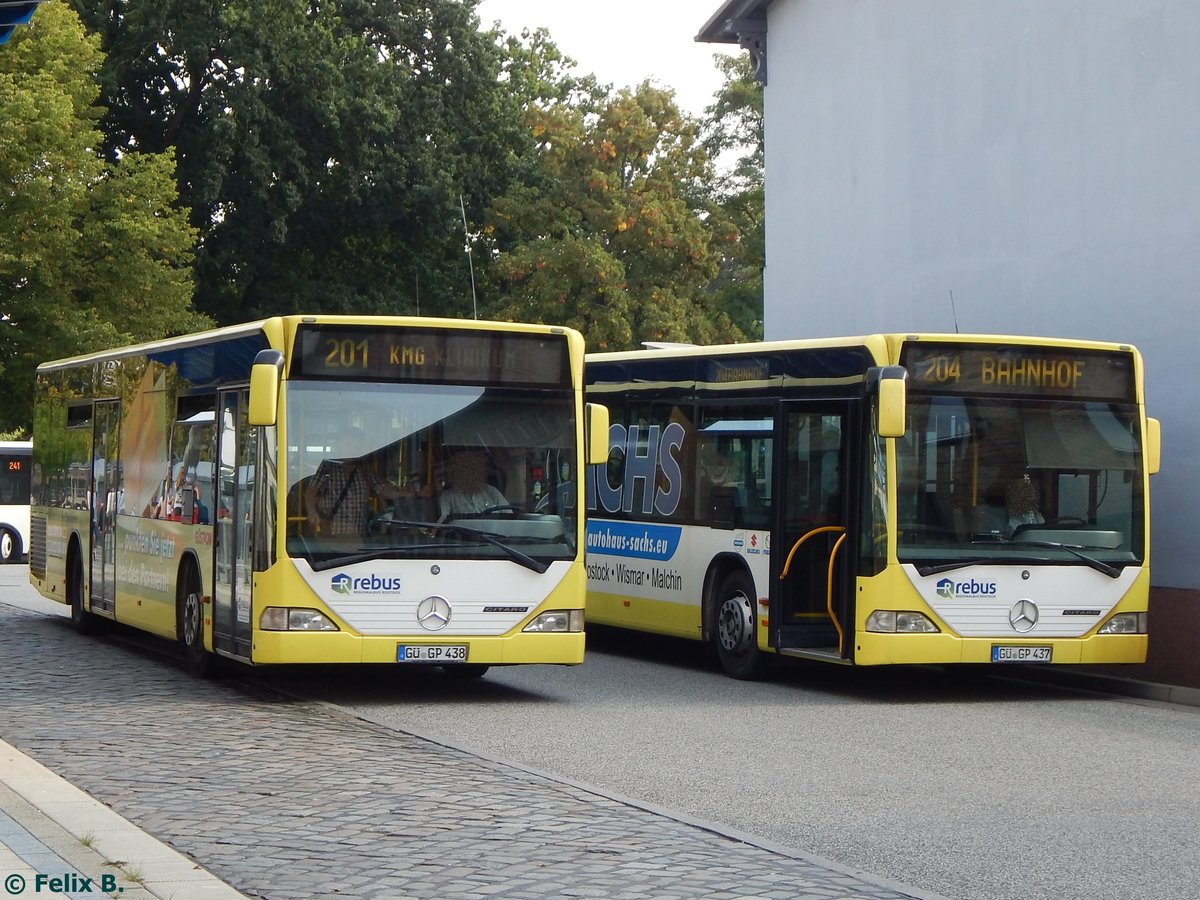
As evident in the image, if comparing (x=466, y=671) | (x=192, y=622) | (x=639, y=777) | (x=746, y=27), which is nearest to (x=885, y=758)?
(x=639, y=777)

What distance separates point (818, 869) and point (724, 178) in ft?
166

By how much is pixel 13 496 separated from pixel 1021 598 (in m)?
28.5

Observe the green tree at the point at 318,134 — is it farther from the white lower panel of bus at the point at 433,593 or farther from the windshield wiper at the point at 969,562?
the windshield wiper at the point at 969,562

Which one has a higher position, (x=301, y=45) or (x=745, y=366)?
(x=301, y=45)

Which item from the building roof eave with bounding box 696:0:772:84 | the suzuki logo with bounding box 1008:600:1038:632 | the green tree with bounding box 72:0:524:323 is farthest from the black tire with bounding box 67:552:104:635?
the green tree with bounding box 72:0:524:323

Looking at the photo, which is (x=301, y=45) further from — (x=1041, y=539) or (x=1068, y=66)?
(x=1041, y=539)

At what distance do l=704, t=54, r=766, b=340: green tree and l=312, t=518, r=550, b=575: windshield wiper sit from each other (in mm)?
35542

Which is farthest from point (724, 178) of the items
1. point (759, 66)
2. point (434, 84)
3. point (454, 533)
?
point (454, 533)

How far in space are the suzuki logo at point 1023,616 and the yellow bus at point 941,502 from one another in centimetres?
1

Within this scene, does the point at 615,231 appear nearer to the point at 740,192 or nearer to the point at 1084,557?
the point at 740,192

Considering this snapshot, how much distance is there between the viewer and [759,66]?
27828 mm

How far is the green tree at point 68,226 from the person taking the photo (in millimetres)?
40156

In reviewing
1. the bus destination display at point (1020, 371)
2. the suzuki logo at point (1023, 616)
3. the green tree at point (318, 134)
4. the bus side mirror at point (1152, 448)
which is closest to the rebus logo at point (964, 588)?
the suzuki logo at point (1023, 616)

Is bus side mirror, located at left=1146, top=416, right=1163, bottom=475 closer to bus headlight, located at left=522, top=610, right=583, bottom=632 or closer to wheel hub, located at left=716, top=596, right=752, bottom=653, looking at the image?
wheel hub, located at left=716, top=596, right=752, bottom=653
